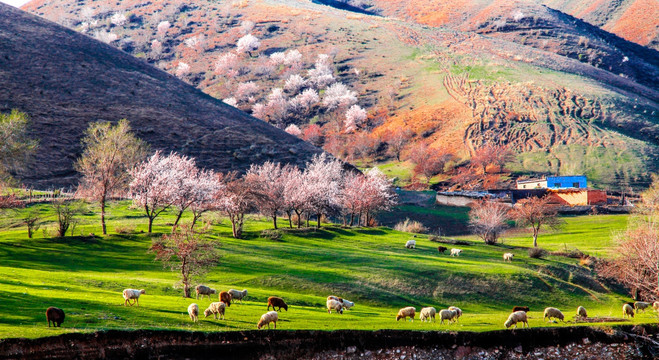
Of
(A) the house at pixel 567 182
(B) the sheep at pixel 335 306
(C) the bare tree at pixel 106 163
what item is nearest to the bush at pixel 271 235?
(C) the bare tree at pixel 106 163

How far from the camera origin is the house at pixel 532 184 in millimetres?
116194

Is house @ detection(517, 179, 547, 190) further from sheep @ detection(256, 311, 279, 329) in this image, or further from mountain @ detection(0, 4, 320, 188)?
sheep @ detection(256, 311, 279, 329)

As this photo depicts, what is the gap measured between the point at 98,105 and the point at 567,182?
9643 cm

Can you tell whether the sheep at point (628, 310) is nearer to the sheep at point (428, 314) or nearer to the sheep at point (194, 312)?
the sheep at point (428, 314)

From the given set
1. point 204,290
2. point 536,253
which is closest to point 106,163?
point 204,290

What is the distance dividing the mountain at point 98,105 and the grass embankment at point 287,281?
3205 centimetres

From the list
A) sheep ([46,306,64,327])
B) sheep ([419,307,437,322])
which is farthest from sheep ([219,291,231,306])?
sheep ([419,307,437,322])

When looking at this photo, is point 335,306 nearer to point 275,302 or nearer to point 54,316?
point 275,302

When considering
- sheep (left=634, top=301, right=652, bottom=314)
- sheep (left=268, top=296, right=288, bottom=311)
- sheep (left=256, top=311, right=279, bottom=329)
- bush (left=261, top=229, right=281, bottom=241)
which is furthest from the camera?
bush (left=261, top=229, right=281, bottom=241)

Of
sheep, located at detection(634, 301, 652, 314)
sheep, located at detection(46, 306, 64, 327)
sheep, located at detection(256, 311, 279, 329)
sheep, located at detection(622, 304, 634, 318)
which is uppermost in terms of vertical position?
sheep, located at detection(46, 306, 64, 327)

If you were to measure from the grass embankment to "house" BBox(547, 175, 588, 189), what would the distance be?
5501 cm

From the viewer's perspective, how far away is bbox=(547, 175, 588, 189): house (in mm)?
114438

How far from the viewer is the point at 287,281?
4322 cm

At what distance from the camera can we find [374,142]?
6186 inches
